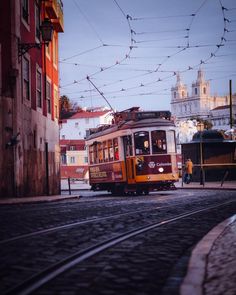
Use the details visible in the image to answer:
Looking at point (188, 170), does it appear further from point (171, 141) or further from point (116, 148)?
point (116, 148)

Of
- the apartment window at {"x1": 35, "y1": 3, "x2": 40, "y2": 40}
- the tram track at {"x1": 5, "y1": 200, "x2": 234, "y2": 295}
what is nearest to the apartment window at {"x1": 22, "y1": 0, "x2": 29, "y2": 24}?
the apartment window at {"x1": 35, "y1": 3, "x2": 40, "y2": 40}

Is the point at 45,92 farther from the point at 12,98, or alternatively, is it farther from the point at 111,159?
the point at 12,98

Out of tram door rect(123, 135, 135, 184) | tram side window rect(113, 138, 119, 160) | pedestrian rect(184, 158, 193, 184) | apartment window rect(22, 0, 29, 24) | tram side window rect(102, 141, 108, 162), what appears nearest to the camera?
apartment window rect(22, 0, 29, 24)

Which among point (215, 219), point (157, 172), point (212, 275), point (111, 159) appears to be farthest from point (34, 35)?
point (212, 275)

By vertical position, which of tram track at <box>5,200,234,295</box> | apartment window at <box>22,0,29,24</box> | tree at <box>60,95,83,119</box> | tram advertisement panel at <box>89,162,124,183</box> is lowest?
tram track at <box>5,200,234,295</box>

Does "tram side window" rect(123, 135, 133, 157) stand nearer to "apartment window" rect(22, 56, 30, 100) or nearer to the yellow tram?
the yellow tram

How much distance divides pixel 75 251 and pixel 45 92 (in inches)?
691

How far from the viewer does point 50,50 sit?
25.3 metres

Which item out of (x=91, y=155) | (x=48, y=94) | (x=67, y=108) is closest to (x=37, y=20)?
(x=48, y=94)

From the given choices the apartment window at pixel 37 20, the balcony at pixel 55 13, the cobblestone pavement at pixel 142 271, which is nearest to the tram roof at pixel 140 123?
the apartment window at pixel 37 20

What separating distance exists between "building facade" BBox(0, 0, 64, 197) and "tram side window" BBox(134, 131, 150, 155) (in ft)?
13.7

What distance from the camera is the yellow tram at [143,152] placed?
21109mm

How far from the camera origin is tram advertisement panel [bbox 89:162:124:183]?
22.0 meters

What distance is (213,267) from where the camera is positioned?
5.18m
